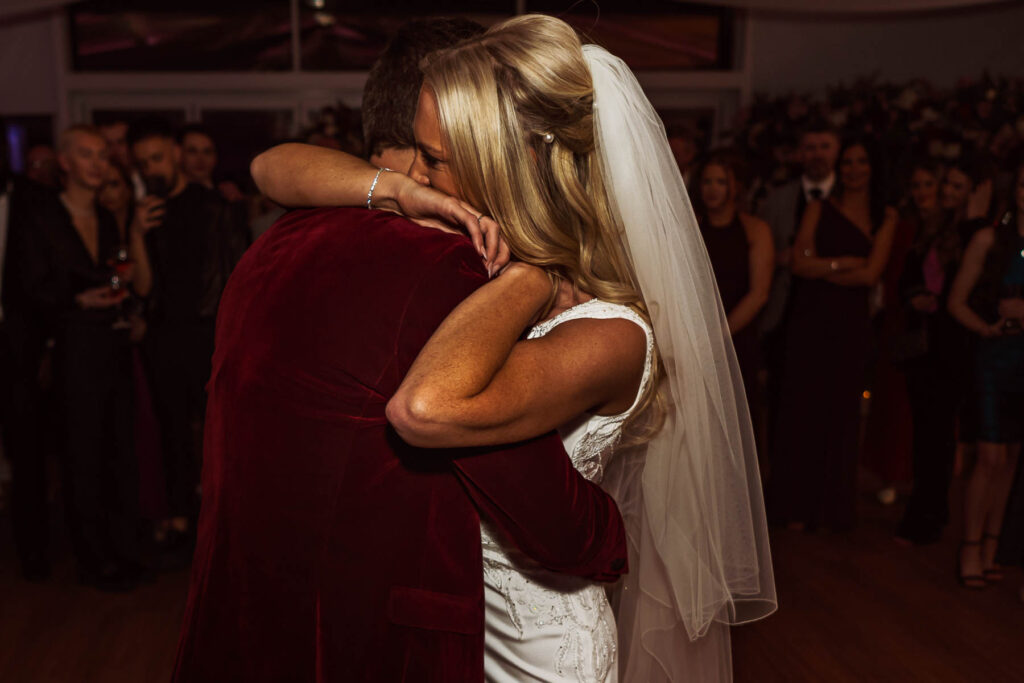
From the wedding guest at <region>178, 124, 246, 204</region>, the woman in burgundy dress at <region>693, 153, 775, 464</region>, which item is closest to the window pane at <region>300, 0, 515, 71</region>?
the wedding guest at <region>178, 124, 246, 204</region>

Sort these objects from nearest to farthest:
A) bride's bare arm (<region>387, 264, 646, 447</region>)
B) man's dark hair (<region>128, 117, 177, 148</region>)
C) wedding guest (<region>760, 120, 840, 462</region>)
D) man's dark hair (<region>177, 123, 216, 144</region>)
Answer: bride's bare arm (<region>387, 264, 646, 447</region>) < man's dark hair (<region>128, 117, 177, 148</region>) < man's dark hair (<region>177, 123, 216, 144</region>) < wedding guest (<region>760, 120, 840, 462</region>)

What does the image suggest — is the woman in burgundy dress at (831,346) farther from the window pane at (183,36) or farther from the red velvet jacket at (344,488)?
the window pane at (183,36)

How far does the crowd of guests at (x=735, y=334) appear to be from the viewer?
10.5 feet

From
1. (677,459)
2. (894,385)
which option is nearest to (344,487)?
(677,459)

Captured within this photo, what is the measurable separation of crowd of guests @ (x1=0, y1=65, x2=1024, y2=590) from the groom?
2.39 metres

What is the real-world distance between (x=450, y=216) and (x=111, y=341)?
2.50m

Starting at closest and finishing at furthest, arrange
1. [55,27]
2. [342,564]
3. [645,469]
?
[342,564] < [645,469] < [55,27]

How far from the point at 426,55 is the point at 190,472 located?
2.67m

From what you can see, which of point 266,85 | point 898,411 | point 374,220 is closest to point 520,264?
point 374,220

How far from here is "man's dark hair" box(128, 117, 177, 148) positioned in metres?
3.52

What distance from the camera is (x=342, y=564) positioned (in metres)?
1.03

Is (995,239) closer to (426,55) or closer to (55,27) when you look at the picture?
(426,55)

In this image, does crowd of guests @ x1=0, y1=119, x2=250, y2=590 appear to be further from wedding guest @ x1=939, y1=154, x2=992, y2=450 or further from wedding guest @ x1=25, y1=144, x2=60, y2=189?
wedding guest @ x1=939, y1=154, x2=992, y2=450

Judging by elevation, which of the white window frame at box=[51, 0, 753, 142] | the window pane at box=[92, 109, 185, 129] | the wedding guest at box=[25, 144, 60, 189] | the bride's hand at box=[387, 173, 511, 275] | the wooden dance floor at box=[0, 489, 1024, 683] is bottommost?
the wooden dance floor at box=[0, 489, 1024, 683]
